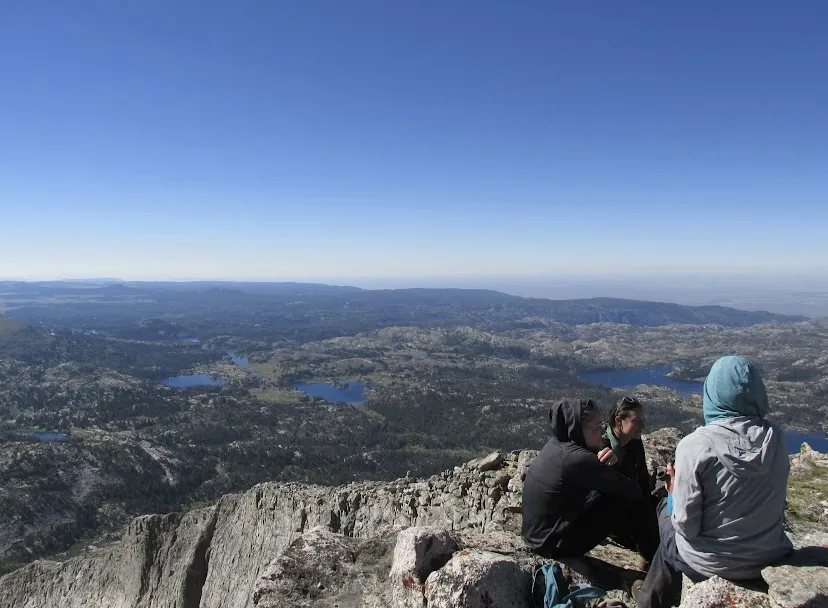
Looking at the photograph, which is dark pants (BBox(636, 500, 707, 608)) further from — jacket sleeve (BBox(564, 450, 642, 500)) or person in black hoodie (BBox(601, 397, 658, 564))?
person in black hoodie (BBox(601, 397, 658, 564))

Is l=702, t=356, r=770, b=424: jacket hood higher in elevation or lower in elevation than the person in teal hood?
higher

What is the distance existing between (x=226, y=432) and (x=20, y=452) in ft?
187

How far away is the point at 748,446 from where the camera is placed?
5.69 metres

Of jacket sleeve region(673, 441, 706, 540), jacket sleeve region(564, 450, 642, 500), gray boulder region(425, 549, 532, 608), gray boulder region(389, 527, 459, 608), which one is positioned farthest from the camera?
jacket sleeve region(564, 450, 642, 500)

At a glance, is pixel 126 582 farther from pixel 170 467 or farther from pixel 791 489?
pixel 170 467

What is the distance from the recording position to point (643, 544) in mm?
8445

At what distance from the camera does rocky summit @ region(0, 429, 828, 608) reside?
6.98 meters

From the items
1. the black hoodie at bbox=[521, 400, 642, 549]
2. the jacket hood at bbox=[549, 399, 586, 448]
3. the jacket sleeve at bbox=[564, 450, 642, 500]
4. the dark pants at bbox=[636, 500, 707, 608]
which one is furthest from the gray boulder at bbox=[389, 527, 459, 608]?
the dark pants at bbox=[636, 500, 707, 608]

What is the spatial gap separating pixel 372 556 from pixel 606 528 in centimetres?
428

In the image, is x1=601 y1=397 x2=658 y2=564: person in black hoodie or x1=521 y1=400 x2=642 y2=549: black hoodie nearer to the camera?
x1=521 y1=400 x2=642 y2=549: black hoodie

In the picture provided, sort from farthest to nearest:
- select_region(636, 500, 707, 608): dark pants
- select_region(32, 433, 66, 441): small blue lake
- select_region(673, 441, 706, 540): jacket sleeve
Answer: select_region(32, 433, 66, 441): small blue lake → select_region(636, 500, 707, 608): dark pants → select_region(673, 441, 706, 540): jacket sleeve

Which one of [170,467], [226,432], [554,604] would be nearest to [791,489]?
[554,604]

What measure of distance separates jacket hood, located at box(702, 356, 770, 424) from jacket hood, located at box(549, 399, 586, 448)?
2.14 meters

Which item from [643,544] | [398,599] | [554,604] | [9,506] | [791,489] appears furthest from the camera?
[9,506]
